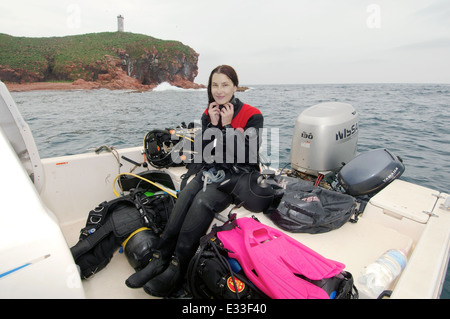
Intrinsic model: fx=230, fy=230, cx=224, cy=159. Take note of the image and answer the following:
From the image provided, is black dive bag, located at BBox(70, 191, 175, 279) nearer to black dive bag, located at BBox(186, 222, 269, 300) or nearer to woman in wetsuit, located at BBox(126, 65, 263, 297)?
woman in wetsuit, located at BBox(126, 65, 263, 297)

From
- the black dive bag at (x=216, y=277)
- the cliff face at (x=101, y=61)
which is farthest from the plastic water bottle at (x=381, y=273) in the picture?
the cliff face at (x=101, y=61)

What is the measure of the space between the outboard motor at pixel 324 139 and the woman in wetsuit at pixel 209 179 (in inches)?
30.2

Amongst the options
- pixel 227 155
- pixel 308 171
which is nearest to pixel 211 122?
pixel 227 155

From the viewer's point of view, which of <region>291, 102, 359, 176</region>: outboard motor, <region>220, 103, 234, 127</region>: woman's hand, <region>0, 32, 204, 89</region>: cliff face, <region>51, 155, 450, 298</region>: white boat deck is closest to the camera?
<region>51, 155, 450, 298</region>: white boat deck

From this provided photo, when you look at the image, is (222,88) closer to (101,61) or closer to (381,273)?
(381,273)

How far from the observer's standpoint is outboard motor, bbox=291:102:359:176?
247cm

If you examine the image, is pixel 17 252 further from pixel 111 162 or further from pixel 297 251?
pixel 111 162

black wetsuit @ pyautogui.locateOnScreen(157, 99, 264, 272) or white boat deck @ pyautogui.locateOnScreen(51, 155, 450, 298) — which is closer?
white boat deck @ pyautogui.locateOnScreen(51, 155, 450, 298)

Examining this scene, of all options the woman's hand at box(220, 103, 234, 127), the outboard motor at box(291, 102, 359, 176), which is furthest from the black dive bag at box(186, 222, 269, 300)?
the outboard motor at box(291, 102, 359, 176)

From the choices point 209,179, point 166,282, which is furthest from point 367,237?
point 166,282

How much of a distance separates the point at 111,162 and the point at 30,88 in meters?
48.1

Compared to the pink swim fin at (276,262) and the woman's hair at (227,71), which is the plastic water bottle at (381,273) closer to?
the pink swim fin at (276,262)

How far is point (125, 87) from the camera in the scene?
45938mm

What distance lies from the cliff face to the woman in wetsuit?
157 ft
